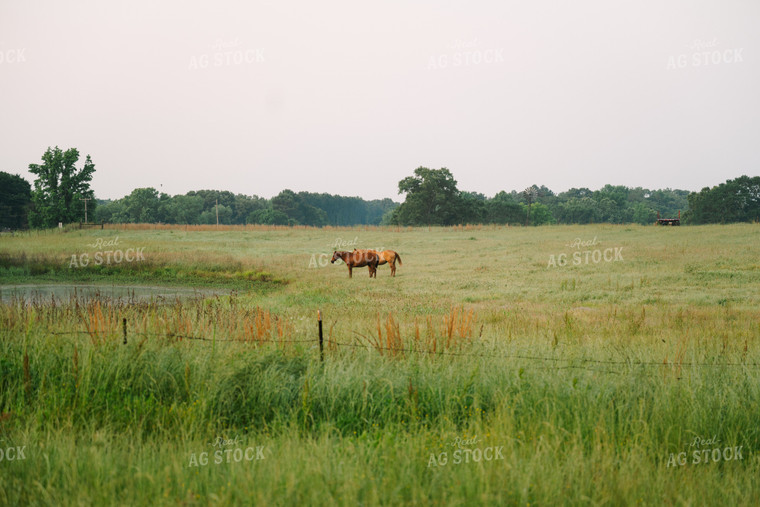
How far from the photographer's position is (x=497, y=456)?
15.2ft

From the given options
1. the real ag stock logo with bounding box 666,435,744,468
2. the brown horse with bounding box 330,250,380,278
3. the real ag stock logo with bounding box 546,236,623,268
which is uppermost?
the brown horse with bounding box 330,250,380,278

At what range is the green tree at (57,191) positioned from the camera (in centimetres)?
7975

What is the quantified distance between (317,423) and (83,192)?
93301 millimetres

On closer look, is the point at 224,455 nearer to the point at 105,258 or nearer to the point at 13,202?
the point at 105,258

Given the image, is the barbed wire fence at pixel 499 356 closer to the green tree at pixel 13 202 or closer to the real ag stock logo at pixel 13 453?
the real ag stock logo at pixel 13 453

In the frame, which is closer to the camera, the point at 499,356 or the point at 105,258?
the point at 499,356

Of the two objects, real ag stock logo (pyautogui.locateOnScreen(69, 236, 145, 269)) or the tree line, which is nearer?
real ag stock logo (pyautogui.locateOnScreen(69, 236, 145, 269))

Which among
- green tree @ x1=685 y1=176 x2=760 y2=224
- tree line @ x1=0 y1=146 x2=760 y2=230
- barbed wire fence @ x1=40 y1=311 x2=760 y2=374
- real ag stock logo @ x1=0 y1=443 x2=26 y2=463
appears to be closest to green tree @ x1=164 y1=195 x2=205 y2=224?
tree line @ x1=0 y1=146 x2=760 y2=230

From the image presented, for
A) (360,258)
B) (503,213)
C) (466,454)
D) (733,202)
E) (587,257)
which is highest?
(733,202)

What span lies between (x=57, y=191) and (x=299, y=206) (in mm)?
79355

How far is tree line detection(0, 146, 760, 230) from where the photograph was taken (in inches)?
3226

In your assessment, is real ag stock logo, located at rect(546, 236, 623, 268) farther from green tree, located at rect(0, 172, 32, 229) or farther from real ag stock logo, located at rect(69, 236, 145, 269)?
green tree, located at rect(0, 172, 32, 229)

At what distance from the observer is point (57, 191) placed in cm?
8188

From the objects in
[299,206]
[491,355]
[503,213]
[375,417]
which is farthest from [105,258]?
[299,206]
